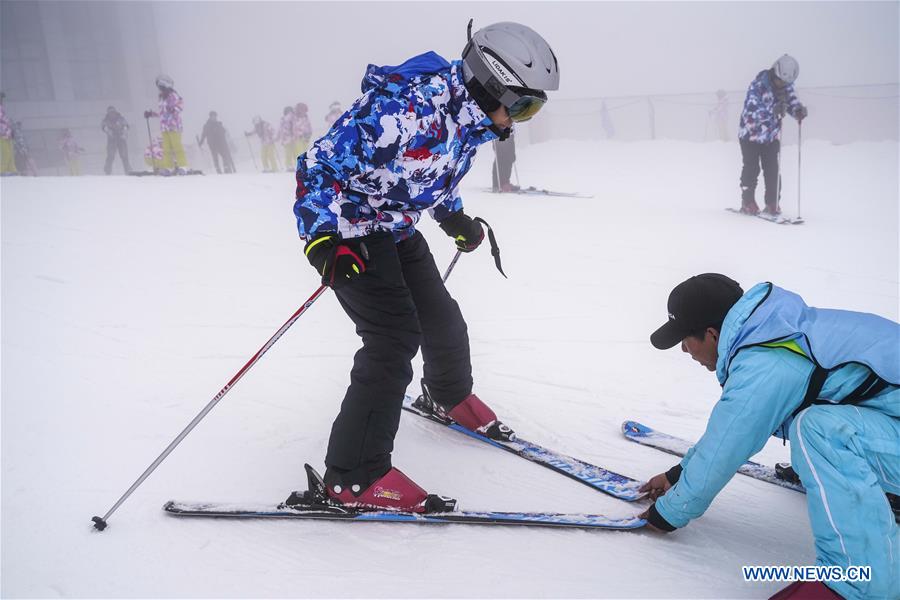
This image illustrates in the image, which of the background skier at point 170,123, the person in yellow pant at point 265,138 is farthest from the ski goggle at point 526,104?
the person in yellow pant at point 265,138

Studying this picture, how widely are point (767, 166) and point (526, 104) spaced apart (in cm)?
673

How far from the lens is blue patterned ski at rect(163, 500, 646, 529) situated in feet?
6.74

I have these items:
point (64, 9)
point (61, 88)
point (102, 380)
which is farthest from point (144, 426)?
point (64, 9)

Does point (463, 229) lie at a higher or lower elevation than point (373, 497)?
higher

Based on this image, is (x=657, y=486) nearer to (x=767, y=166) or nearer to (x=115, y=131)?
(x=767, y=166)

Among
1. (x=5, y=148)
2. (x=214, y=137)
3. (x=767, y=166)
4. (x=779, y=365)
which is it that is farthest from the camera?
(x=214, y=137)

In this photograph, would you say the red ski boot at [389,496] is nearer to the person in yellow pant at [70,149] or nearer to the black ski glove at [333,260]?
the black ski glove at [333,260]

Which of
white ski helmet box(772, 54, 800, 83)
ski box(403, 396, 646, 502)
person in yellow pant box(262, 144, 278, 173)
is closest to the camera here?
ski box(403, 396, 646, 502)

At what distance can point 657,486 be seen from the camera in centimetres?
220

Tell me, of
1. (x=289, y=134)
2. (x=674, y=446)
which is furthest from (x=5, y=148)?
(x=674, y=446)

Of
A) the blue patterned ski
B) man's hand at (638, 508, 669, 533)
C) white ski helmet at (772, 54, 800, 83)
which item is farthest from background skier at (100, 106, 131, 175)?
man's hand at (638, 508, 669, 533)

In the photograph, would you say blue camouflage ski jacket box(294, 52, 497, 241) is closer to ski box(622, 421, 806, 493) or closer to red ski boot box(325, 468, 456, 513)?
red ski boot box(325, 468, 456, 513)

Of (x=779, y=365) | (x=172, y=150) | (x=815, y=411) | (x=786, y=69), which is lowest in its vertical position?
(x=815, y=411)

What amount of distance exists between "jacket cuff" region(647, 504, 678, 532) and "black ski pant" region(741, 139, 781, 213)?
6.68m
